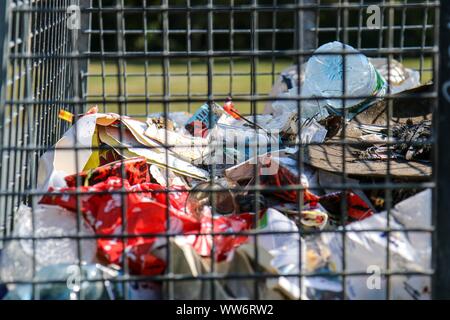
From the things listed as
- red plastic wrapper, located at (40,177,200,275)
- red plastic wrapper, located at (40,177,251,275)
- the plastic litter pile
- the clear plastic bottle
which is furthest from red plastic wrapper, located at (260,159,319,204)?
the clear plastic bottle

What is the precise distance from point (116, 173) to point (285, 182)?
1.90ft

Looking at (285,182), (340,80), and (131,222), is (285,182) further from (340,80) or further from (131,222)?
(340,80)

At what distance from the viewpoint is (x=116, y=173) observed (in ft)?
9.34

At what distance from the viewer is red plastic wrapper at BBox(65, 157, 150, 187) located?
280 centimetres

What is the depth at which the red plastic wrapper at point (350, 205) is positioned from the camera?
2.75 metres

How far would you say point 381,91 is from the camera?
372cm

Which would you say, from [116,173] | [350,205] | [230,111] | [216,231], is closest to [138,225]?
→ [216,231]

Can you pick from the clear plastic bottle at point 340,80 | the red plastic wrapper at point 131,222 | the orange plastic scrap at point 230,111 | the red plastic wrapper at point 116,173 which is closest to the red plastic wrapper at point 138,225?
the red plastic wrapper at point 131,222

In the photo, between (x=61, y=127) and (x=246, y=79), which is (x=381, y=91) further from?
(x=246, y=79)

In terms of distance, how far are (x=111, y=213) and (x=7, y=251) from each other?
0.32 meters

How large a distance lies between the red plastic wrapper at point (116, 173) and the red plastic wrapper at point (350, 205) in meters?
0.65

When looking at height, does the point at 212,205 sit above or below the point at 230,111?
below

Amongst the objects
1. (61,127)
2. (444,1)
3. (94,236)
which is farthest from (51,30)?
(444,1)

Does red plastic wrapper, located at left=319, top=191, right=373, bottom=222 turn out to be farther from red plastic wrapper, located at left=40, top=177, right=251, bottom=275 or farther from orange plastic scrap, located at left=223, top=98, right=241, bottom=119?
orange plastic scrap, located at left=223, top=98, right=241, bottom=119
